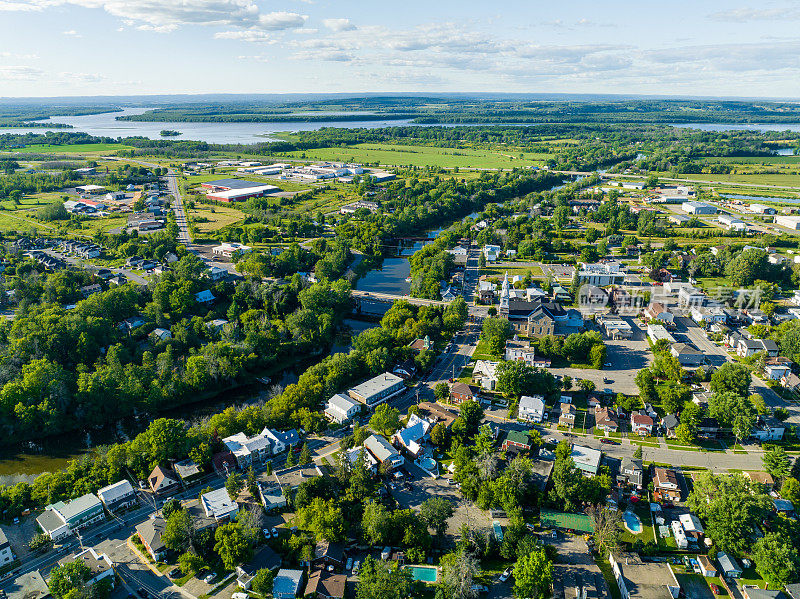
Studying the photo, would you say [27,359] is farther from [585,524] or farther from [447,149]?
[447,149]

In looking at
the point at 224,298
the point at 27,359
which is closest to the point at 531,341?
the point at 224,298

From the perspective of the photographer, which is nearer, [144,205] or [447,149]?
[144,205]

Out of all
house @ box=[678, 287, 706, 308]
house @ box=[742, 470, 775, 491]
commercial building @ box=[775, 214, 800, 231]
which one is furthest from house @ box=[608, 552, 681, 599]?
commercial building @ box=[775, 214, 800, 231]

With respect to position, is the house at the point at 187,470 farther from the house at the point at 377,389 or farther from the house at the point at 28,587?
the house at the point at 377,389

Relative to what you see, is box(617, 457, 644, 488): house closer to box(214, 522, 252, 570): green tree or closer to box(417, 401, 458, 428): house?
box(417, 401, 458, 428): house

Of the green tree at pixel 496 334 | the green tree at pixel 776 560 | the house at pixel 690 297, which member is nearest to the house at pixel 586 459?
the green tree at pixel 776 560

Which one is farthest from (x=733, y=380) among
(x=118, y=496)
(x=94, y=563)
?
(x=94, y=563)

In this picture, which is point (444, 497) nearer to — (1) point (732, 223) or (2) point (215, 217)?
(2) point (215, 217)
